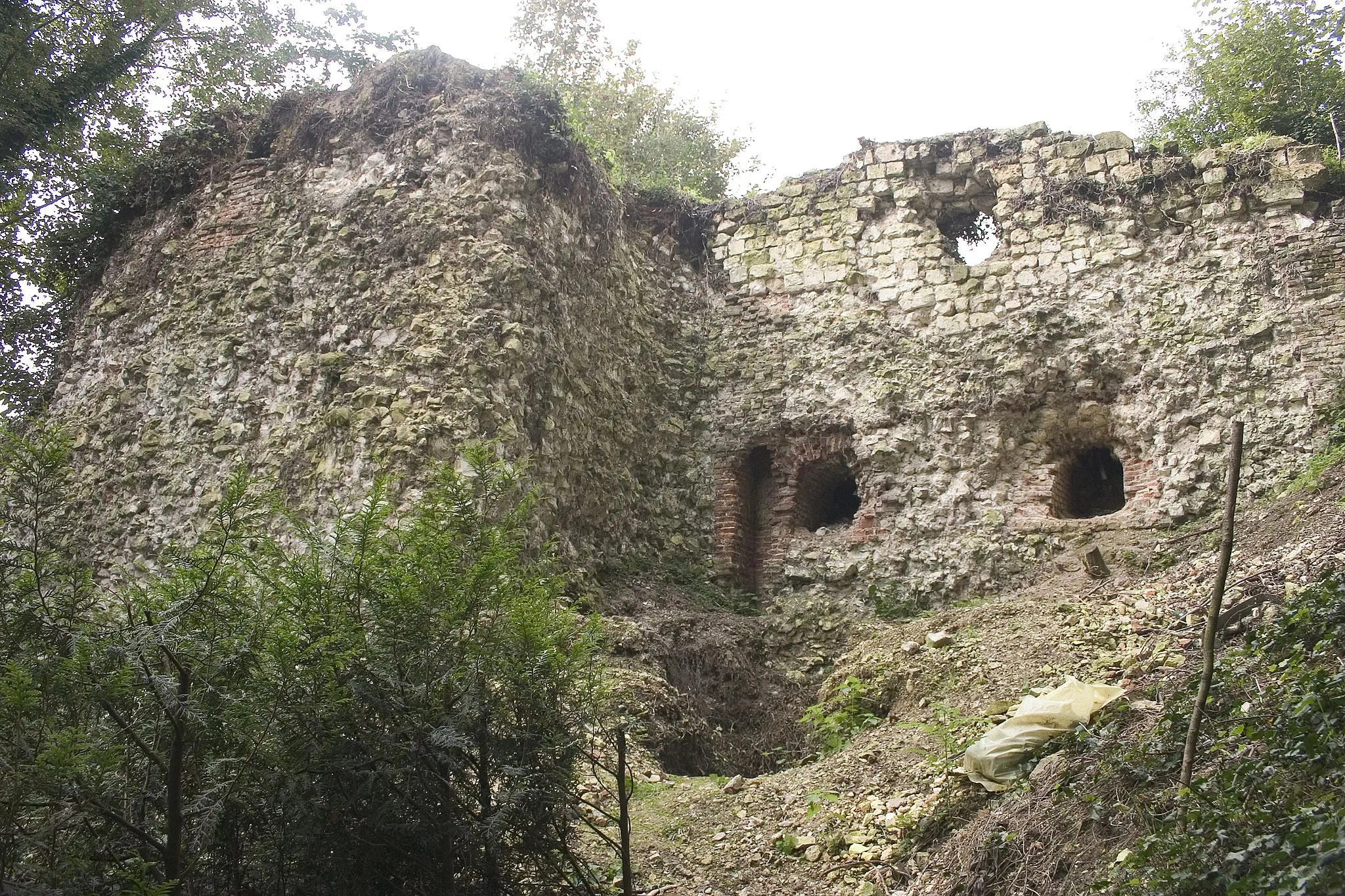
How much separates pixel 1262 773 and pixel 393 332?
23.5 feet

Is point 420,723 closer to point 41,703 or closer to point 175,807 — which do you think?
point 175,807

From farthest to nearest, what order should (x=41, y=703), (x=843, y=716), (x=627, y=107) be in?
(x=627, y=107) < (x=843, y=716) < (x=41, y=703)

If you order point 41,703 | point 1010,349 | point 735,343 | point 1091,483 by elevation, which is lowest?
point 41,703

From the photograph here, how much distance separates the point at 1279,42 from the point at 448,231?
917 cm

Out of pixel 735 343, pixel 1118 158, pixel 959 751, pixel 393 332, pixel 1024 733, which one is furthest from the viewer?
pixel 735 343

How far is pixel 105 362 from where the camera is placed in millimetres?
10445

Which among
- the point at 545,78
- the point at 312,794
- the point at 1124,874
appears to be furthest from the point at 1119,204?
the point at 312,794

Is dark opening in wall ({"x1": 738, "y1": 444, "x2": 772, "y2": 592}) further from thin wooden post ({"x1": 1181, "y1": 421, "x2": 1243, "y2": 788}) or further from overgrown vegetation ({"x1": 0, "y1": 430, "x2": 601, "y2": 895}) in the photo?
thin wooden post ({"x1": 1181, "y1": 421, "x2": 1243, "y2": 788})

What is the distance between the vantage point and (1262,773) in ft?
12.2

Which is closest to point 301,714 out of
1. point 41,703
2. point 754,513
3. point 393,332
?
point 41,703

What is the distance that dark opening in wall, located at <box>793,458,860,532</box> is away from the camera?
10.5 meters

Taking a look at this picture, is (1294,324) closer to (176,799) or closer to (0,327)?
(176,799)

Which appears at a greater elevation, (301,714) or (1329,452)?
(1329,452)

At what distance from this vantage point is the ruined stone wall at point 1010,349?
9.18m
